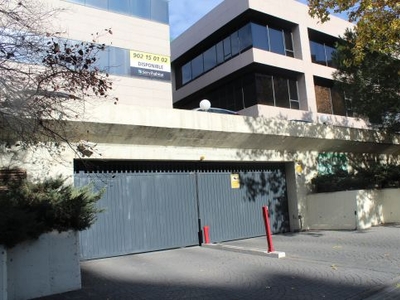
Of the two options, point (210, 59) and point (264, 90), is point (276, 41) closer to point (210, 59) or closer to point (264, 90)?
point (264, 90)

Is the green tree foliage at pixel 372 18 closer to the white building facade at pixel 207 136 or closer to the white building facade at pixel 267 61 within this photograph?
the white building facade at pixel 207 136

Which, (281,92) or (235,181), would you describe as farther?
(281,92)

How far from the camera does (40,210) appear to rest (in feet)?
27.2

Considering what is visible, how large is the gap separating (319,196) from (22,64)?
42.9 feet

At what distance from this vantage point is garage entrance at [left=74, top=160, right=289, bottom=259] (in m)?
12.8

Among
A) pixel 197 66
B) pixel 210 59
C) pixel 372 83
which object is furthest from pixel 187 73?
pixel 372 83

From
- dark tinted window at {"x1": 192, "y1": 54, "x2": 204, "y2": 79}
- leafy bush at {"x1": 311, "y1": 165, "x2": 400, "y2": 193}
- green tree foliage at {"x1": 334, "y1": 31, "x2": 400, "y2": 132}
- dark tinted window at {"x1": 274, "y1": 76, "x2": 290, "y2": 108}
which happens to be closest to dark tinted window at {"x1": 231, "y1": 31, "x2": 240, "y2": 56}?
dark tinted window at {"x1": 274, "y1": 76, "x2": 290, "y2": 108}

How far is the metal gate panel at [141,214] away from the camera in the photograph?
12594 millimetres

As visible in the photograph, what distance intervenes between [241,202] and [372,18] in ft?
24.1

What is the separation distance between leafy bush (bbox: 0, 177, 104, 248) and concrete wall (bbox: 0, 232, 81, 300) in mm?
224

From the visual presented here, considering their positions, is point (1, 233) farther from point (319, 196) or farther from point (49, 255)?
point (319, 196)

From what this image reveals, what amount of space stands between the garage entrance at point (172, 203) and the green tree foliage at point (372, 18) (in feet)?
19.5

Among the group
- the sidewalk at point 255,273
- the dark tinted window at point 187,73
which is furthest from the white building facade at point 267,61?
the sidewalk at point 255,273

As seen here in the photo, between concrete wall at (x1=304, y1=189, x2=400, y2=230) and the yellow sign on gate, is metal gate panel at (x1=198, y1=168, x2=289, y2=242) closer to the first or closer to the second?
the yellow sign on gate
